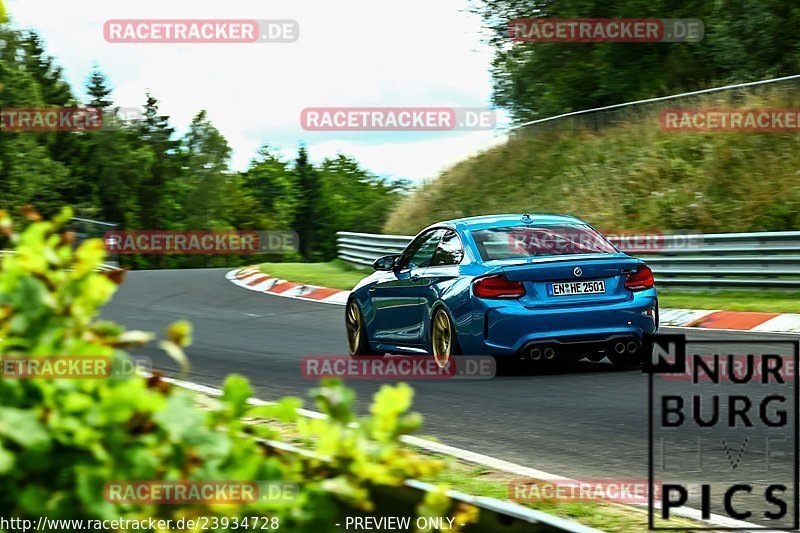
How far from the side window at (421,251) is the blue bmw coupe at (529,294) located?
0.25ft

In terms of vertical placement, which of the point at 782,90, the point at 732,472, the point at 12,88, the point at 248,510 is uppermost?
the point at 12,88

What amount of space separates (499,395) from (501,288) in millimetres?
1014

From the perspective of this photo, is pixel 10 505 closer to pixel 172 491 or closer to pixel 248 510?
pixel 172 491

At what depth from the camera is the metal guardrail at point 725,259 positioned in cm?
1600

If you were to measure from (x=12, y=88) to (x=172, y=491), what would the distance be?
7645 cm

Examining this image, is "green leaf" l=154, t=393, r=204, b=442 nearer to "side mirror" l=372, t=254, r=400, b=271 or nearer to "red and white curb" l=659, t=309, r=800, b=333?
"side mirror" l=372, t=254, r=400, b=271

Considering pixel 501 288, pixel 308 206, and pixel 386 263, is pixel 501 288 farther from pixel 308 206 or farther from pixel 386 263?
A: pixel 308 206

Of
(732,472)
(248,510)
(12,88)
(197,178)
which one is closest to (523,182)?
(732,472)

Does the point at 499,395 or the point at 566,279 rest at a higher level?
the point at 566,279

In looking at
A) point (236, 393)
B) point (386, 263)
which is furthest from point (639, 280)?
point (236, 393)

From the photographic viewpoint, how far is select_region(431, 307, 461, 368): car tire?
10258 mm

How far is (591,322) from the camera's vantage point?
988 centimetres

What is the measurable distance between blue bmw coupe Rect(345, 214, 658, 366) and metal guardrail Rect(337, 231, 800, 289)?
591 cm

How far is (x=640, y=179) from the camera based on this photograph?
83.8 ft
